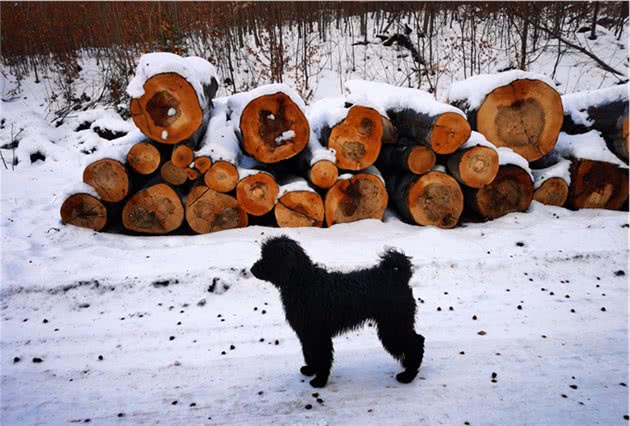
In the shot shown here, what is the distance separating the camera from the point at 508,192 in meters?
4.95

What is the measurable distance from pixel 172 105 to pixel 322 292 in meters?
3.20

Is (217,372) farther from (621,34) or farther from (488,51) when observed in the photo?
(621,34)

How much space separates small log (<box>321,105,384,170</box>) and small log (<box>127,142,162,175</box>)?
2.08 m

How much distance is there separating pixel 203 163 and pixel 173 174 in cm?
48

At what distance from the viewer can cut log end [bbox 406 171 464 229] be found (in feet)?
15.5

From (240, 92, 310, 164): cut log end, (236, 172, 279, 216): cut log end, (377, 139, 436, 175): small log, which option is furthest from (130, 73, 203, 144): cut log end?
(377, 139, 436, 175): small log

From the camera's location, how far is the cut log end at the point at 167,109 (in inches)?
170

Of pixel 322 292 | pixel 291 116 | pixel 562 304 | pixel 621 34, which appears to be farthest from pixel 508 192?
pixel 621 34

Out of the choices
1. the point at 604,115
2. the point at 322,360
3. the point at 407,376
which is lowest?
the point at 407,376

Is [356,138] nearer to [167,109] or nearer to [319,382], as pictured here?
[167,109]

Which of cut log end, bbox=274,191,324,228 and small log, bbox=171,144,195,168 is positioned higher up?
small log, bbox=171,144,195,168

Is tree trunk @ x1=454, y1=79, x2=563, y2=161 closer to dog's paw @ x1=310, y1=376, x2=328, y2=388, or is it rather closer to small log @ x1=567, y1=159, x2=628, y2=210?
small log @ x1=567, y1=159, x2=628, y2=210

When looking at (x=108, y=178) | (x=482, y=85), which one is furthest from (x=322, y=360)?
(x=482, y=85)

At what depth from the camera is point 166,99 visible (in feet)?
14.4
